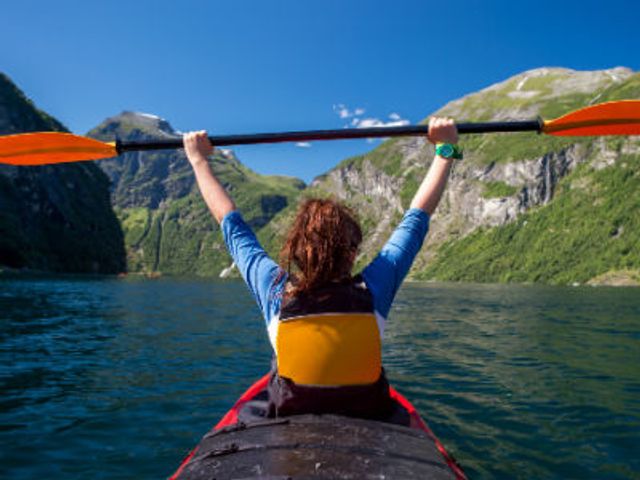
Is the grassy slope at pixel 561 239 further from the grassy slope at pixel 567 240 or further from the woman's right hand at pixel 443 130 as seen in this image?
the woman's right hand at pixel 443 130

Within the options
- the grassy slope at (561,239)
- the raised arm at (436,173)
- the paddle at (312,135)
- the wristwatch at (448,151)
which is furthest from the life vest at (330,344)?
the grassy slope at (561,239)

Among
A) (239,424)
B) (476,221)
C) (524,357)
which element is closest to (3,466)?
(239,424)

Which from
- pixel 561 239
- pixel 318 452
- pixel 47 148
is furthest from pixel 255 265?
pixel 561 239

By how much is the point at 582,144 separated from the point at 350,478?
212m

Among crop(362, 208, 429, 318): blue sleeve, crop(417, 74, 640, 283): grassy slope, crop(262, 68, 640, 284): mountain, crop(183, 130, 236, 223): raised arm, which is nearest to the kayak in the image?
crop(362, 208, 429, 318): blue sleeve

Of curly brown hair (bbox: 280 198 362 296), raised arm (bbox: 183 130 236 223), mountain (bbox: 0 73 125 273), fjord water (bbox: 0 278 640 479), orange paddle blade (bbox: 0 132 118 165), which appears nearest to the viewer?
curly brown hair (bbox: 280 198 362 296)

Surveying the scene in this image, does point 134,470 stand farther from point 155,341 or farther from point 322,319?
point 155,341

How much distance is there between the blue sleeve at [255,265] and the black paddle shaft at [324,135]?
1682 millimetres

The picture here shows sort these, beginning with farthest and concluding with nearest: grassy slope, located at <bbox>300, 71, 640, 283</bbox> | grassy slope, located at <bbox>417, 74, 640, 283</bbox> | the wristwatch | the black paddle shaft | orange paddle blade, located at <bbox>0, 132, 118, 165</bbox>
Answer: grassy slope, located at <bbox>300, 71, 640, 283</bbox> < grassy slope, located at <bbox>417, 74, 640, 283</bbox> < orange paddle blade, located at <bbox>0, 132, 118, 165</bbox> < the black paddle shaft < the wristwatch

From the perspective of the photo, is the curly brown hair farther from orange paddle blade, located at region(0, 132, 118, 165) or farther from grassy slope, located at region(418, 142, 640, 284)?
grassy slope, located at region(418, 142, 640, 284)

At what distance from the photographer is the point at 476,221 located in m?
199

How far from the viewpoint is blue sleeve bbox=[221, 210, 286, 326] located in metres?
3.21

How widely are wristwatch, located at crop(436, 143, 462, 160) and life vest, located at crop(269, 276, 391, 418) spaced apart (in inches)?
55.7

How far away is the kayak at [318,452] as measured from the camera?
8.60 feet
